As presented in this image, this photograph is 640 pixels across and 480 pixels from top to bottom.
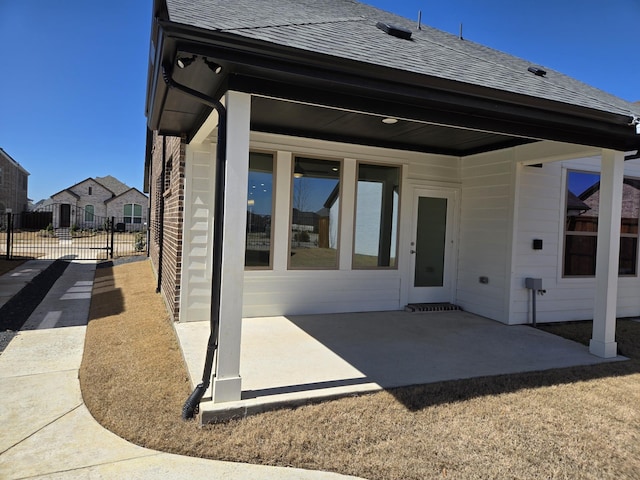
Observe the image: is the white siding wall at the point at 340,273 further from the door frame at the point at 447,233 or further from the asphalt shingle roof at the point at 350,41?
the asphalt shingle roof at the point at 350,41

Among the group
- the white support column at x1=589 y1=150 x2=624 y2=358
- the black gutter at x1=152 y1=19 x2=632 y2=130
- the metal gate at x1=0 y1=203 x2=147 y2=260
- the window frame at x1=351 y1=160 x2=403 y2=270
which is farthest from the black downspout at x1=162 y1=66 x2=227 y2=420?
the metal gate at x1=0 y1=203 x2=147 y2=260

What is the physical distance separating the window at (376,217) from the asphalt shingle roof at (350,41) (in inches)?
94.4

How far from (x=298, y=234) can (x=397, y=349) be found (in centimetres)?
250

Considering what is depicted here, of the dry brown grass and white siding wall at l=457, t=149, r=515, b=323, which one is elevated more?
white siding wall at l=457, t=149, r=515, b=323

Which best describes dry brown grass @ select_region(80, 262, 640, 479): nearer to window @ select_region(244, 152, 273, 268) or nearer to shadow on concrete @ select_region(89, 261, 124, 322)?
window @ select_region(244, 152, 273, 268)

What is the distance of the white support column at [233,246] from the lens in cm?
318

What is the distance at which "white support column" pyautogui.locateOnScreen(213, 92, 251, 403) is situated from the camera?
3180 millimetres

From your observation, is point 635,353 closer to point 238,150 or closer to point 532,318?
point 532,318

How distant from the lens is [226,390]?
3.18 m

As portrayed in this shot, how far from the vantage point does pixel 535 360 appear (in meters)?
4.69

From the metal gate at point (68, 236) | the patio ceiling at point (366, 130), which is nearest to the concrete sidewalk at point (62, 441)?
the patio ceiling at point (366, 130)

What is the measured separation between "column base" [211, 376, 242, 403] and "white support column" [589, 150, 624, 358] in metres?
4.54

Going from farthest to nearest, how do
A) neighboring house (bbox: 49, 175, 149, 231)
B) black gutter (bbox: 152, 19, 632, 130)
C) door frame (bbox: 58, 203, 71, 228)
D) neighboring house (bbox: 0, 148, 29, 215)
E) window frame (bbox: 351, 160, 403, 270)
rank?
neighboring house (bbox: 49, 175, 149, 231), door frame (bbox: 58, 203, 71, 228), neighboring house (bbox: 0, 148, 29, 215), window frame (bbox: 351, 160, 403, 270), black gutter (bbox: 152, 19, 632, 130)

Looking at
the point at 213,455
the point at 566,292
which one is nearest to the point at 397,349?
the point at 213,455
